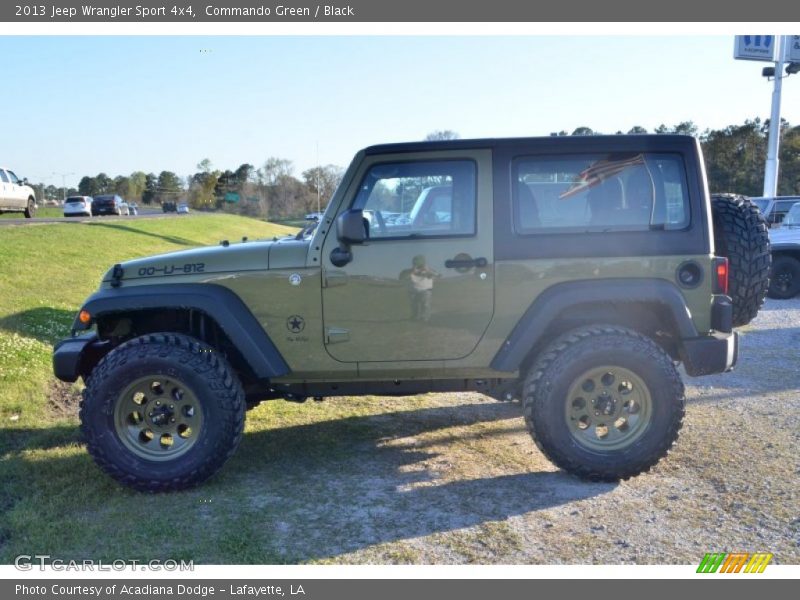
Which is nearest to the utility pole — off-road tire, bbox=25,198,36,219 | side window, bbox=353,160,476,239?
side window, bbox=353,160,476,239

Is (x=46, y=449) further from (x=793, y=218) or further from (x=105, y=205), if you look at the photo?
(x=105, y=205)

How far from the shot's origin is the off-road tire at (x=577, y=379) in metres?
4.00

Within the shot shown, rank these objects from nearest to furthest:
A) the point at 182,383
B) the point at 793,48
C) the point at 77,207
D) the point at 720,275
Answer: the point at 182,383
the point at 720,275
the point at 793,48
the point at 77,207

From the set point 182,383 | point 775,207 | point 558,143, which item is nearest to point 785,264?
point 775,207

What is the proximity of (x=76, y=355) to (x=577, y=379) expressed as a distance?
3248mm

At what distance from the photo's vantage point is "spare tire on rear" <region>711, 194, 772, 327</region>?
14.3ft

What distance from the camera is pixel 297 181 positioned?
45.5m

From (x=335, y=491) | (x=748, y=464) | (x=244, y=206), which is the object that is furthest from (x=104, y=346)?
(x=244, y=206)

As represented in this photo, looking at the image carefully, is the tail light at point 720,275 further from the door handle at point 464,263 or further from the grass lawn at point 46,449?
the grass lawn at point 46,449

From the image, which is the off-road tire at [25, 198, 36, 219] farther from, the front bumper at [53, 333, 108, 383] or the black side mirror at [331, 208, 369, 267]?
the black side mirror at [331, 208, 369, 267]

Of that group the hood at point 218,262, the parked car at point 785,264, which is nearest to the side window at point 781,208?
the parked car at point 785,264

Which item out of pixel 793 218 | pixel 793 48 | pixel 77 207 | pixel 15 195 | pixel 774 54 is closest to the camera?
pixel 793 218

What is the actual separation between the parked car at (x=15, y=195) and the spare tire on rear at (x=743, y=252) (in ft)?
82.2

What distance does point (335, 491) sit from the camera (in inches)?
158
